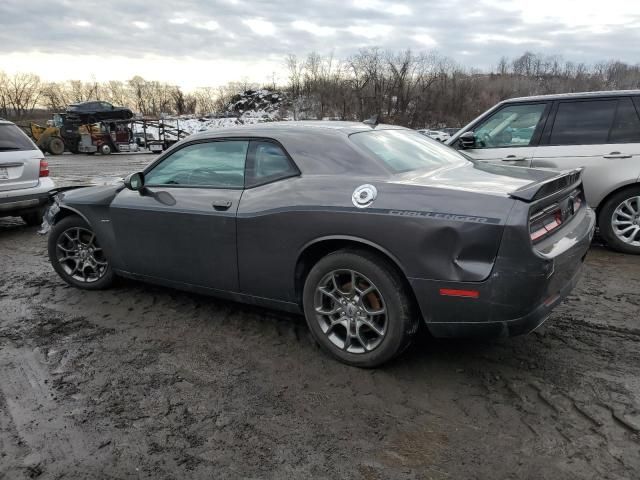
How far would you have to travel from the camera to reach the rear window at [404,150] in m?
3.33

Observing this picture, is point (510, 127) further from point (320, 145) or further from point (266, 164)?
point (266, 164)

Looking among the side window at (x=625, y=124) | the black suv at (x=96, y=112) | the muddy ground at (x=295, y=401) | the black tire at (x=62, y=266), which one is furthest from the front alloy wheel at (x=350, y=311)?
the black suv at (x=96, y=112)

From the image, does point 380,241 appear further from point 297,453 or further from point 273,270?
point 297,453

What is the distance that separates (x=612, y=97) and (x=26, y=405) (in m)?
6.48

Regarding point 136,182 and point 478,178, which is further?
point 136,182

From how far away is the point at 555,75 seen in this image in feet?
310

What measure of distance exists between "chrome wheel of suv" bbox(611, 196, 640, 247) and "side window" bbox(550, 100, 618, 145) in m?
0.79

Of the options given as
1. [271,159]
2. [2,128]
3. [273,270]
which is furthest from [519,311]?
[2,128]

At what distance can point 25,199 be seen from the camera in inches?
287

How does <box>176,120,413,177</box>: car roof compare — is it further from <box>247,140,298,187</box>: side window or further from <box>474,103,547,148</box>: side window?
<box>474,103,547,148</box>: side window

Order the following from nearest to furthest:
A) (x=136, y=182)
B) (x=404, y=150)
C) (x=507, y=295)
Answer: (x=507, y=295) → (x=404, y=150) → (x=136, y=182)

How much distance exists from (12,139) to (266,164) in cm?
580

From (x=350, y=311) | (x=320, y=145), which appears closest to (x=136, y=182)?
(x=320, y=145)

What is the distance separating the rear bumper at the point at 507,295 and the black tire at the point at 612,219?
320cm
